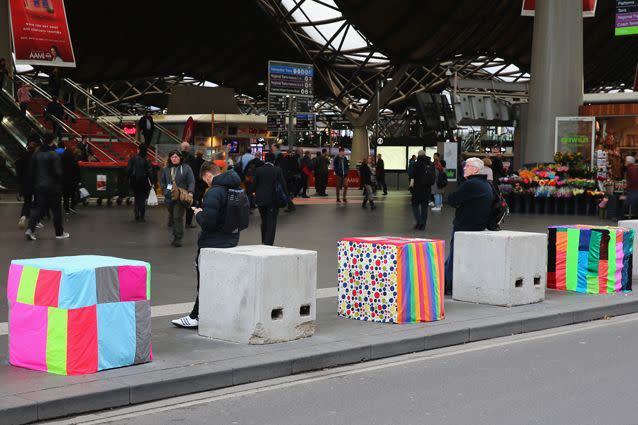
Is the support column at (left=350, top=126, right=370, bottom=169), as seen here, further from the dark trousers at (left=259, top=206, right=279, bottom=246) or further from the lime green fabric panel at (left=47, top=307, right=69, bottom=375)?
the lime green fabric panel at (left=47, top=307, right=69, bottom=375)

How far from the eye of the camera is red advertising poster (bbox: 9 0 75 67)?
2342 cm

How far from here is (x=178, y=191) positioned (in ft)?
57.7

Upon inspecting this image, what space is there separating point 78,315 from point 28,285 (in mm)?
572

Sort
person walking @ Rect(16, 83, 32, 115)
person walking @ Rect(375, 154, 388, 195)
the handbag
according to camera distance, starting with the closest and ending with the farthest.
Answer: the handbag
person walking @ Rect(16, 83, 32, 115)
person walking @ Rect(375, 154, 388, 195)

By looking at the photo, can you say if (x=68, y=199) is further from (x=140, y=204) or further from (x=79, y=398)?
(x=79, y=398)

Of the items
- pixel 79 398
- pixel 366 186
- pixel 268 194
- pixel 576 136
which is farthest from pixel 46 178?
pixel 576 136

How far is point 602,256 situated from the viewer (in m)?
12.4

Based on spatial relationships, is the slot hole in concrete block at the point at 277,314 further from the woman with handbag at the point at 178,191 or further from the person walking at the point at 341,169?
the person walking at the point at 341,169

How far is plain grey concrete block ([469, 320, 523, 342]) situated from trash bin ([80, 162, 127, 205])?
1989cm

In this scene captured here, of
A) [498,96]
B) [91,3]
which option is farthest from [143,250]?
[91,3]

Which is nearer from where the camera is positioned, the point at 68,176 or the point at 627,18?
the point at 68,176

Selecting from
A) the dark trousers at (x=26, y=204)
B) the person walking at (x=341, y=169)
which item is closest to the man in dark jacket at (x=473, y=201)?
the dark trousers at (x=26, y=204)

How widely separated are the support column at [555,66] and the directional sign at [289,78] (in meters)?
7.68

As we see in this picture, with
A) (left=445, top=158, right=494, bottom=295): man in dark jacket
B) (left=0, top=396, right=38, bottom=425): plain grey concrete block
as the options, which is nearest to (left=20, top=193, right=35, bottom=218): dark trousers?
(left=445, top=158, right=494, bottom=295): man in dark jacket
